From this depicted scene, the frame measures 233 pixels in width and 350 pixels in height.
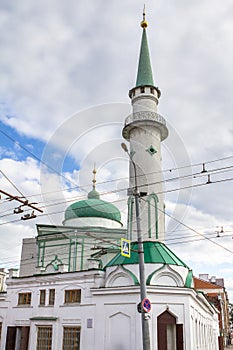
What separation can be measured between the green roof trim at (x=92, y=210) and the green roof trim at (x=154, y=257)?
39.1ft

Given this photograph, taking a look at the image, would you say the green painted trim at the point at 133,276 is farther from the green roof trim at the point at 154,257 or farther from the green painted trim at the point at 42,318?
the green painted trim at the point at 42,318

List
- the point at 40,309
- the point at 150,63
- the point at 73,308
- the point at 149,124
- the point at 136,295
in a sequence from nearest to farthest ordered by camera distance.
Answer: the point at 136,295
the point at 73,308
the point at 40,309
the point at 149,124
the point at 150,63

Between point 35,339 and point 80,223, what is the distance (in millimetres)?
12634

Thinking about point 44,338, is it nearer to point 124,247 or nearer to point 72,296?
point 72,296

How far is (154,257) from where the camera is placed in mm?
21578

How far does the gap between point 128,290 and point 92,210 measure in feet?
48.7

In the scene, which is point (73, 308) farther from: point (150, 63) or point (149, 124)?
point (150, 63)

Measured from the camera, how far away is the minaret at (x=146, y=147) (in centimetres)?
2409

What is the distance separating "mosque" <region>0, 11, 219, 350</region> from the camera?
65.6 ft

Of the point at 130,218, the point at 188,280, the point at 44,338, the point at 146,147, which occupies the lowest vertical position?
the point at 44,338

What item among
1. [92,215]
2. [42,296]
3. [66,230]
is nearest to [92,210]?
[92,215]

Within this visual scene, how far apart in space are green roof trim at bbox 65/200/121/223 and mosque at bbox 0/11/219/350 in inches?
169

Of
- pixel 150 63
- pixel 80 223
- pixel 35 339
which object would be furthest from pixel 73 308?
pixel 150 63

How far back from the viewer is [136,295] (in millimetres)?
20188
